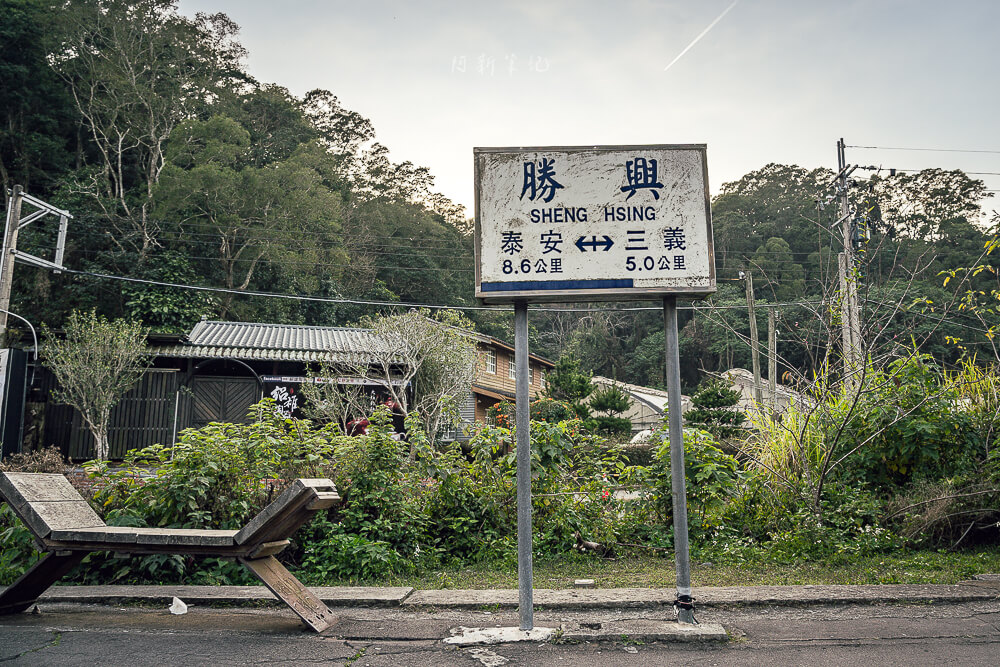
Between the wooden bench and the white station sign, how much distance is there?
1760 millimetres

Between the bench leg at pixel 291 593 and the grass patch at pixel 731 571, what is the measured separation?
1.16m

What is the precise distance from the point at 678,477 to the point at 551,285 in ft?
4.91

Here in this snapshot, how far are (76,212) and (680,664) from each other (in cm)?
3190

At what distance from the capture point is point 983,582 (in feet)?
16.5

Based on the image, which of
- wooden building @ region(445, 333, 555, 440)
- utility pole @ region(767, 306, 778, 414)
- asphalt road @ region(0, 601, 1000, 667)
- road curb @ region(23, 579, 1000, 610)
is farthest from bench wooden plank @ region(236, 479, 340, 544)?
wooden building @ region(445, 333, 555, 440)

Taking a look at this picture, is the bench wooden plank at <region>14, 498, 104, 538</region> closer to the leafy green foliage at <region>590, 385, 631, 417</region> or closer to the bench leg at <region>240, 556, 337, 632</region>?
the bench leg at <region>240, 556, 337, 632</region>

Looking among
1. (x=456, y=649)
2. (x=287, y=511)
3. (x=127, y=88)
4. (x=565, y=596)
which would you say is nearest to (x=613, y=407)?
(x=565, y=596)

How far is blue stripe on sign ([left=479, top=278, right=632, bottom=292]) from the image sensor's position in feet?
14.5

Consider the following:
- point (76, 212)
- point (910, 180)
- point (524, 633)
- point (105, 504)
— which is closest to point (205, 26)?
point (76, 212)

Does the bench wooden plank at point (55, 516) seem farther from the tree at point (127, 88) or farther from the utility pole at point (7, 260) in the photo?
the tree at point (127, 88)

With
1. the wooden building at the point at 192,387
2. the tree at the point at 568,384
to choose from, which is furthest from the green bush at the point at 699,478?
the tree at the point at 568,384

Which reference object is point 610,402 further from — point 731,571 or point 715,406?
point 731,571

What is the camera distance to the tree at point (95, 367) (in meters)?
17.0

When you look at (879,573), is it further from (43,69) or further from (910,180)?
(43,69)
